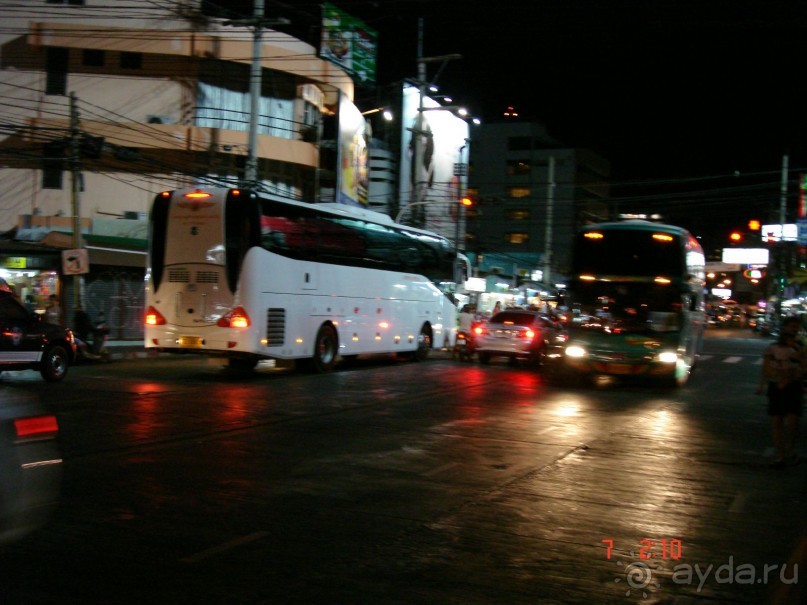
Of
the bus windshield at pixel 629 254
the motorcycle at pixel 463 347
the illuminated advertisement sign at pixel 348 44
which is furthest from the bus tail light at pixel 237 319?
the illuminated advertisement sign at pixel 348 44

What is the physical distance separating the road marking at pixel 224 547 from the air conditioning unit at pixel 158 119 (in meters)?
28.1

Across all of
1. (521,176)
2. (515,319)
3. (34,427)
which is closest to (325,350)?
(515,319)

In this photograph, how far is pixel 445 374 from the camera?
2217cm

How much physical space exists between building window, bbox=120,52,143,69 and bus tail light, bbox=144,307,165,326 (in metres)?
16.8

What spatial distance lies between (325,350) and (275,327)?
2.71 meters

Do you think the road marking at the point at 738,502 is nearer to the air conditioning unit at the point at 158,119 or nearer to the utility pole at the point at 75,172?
the utility pole at the point at 75,172

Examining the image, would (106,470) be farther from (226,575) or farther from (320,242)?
(320,242)

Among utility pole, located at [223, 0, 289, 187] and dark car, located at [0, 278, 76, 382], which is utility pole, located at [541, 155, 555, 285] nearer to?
utility pole, located at [223, 0, 289, 187]

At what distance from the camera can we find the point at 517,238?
281 feet

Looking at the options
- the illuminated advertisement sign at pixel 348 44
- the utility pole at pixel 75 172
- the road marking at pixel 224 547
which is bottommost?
the road marking at pixel 224 547

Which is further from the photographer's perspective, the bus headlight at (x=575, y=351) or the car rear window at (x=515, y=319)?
the car rear window at (x=515, y=319)

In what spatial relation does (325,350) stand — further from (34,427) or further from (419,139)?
(419,139)

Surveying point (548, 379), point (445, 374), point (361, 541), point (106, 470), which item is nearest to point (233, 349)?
point (445, 374)

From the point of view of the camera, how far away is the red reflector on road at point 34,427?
5211mm
